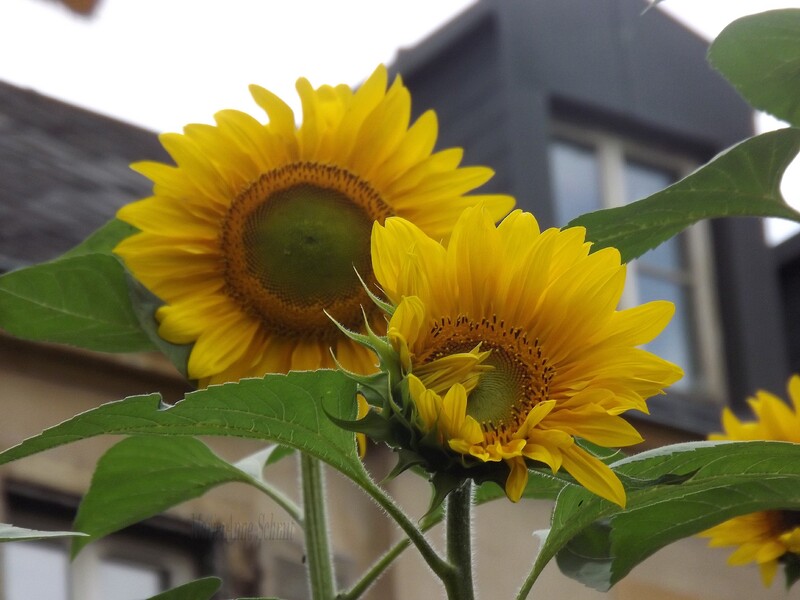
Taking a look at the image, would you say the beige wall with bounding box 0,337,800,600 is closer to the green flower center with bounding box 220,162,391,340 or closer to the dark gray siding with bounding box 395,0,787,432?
the dark gray siding with bounding box 395,0,787,432

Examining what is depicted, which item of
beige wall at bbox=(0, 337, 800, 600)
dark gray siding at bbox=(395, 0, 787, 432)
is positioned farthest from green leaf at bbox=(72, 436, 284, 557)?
dark gray siding at bbox=(395, 0, 787, 432)

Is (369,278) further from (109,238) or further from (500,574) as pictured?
(500,574)

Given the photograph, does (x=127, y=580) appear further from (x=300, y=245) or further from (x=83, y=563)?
(x=300, y=245)

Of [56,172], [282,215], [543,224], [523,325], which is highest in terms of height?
[56,172]

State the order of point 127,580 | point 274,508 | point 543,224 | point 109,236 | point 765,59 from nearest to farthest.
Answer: point 765,59 → point 109,236 → point 274,508 → point 127,580 → point 543,224

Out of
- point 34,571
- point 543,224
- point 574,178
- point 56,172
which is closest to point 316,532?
point 34,571

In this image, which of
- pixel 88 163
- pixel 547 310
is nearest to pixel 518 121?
pixel 88 163

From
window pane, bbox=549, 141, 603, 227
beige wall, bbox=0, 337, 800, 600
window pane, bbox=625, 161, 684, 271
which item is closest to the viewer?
beige wall, bbox=0, 337, 800, 600
